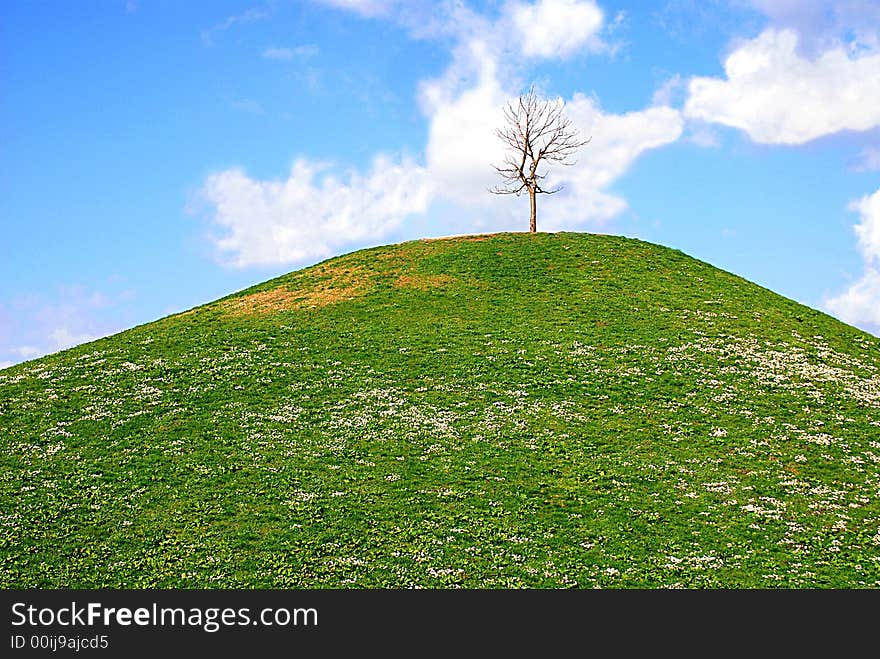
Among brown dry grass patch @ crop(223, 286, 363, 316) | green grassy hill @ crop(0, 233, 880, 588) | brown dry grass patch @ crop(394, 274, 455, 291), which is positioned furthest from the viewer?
brown dry grass patch @ crop(394, 274, 455, 291)

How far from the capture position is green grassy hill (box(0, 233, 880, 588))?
22.5 m

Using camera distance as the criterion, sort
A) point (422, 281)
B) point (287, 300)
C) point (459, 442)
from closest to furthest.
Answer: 1. point (459, 442)
2. point (287, 300)
3. point (422, 281)

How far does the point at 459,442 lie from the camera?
98.9ft

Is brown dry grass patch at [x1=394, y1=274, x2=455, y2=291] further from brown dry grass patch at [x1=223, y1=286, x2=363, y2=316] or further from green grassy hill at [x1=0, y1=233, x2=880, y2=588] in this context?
brown dry grass patch at [x1=223, y1=286, x2=363, y2=316]

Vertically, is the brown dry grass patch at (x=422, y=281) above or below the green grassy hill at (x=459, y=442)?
above

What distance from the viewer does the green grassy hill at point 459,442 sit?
22.5m

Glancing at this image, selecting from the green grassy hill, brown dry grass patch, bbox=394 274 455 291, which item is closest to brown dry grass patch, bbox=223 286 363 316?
the green grassy hill

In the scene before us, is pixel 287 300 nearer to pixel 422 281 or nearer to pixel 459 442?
pixel 422 281

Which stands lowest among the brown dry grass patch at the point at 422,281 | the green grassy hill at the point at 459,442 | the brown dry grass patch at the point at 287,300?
the green grassy hill at the point at 459,442

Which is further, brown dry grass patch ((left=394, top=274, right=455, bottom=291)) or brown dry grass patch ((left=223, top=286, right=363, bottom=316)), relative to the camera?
brown dry grass patch ((left=394, top=274, right=455, bottom=291))

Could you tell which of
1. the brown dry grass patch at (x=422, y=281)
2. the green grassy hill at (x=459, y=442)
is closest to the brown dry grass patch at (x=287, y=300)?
the green grassy hill at (x=459, y=442)

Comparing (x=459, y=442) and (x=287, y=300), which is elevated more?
(x=287, y=300)

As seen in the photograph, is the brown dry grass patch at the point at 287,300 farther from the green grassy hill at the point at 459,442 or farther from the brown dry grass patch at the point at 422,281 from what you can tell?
the brown dry grass patch at the point at 422,281

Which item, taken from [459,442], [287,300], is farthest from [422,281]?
[459,442]
